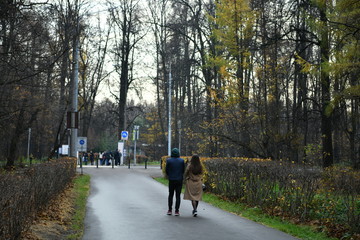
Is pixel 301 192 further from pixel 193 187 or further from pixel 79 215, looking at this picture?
pixel 79 215

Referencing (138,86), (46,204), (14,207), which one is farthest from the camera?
(138,86)

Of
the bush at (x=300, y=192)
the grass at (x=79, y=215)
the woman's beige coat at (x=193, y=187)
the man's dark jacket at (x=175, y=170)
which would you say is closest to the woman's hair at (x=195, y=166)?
the woman's beige coat at (x=193, y=187)

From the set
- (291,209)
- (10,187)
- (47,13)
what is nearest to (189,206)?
(291,209)

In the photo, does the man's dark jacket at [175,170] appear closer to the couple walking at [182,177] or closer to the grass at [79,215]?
the couple walking at [182,177]

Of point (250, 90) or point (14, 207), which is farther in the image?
point (250, 90)

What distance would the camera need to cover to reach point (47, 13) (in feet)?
45.4

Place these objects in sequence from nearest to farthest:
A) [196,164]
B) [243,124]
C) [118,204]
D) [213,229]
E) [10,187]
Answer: [10,187] < [213,229] < [196,164] < [118,204] < [243,124]

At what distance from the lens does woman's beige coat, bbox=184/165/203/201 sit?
13.2 meters

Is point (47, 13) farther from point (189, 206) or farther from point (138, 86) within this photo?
point (138, 86)

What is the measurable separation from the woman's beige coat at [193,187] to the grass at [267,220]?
1364 mm

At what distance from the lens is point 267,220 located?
12367mm

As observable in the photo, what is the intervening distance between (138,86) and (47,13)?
107 feet

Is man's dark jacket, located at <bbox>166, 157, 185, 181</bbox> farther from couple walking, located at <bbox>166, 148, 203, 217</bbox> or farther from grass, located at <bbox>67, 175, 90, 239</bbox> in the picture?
grass, located at <bbox>67, 175, 90, 239</bbox>

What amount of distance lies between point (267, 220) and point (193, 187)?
2.16 m
